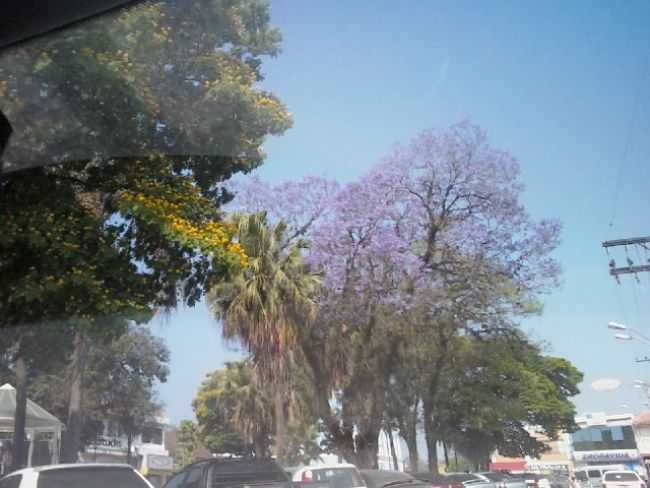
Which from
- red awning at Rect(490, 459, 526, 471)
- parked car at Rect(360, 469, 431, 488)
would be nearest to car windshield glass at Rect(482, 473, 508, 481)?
parked car at Rect(360, 469, 431, 488)

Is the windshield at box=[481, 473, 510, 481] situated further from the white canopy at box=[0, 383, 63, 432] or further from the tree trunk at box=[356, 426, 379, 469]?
the white canopy at box=[0, 383, 63, 432]

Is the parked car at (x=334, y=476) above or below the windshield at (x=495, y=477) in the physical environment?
above

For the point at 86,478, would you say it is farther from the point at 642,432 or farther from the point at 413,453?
the point at 642,432

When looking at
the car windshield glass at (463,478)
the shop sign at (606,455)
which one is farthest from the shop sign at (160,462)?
the shop sign at (606,455)

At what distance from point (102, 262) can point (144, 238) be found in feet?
2.43

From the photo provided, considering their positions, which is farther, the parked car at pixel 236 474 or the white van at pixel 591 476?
the white van at pixel 591 476

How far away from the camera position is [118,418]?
15.3 meters

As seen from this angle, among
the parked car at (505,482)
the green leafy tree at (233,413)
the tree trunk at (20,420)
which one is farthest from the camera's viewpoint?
the green leafy tree at (233,413)

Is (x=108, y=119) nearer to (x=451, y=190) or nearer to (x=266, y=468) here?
(x=266, y=468)

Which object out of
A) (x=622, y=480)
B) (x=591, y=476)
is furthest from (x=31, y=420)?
(x=591, y=476)

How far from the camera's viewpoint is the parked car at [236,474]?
8016mm

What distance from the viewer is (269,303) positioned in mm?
13453

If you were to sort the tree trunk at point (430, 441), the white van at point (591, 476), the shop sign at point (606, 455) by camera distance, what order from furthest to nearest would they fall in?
the shop sign at point (606, 455)
the white van at point (591, 476)
the tree trunk at point (430, 441)

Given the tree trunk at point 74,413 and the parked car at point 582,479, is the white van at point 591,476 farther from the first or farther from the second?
the tree trunk at point 74,413
